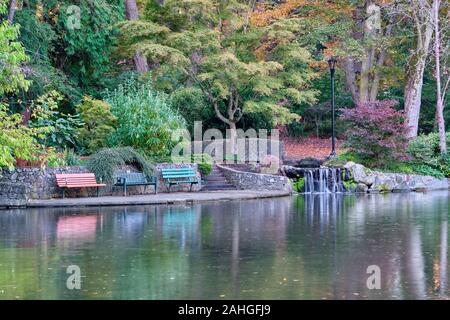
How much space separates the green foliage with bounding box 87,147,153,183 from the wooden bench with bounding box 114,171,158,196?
0.19 m

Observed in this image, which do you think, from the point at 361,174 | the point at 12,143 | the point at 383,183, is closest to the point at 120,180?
the point at 361,174

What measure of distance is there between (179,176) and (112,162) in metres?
2.78

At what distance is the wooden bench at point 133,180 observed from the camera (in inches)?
1162

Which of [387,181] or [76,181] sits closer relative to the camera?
[76,181]

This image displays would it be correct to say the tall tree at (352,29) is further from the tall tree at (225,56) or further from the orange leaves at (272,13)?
the tall tree at (225,56)

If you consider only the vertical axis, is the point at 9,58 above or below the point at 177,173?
above

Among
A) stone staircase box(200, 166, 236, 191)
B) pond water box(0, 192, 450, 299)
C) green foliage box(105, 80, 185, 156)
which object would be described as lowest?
pond water box(0, 192, 450, 299)

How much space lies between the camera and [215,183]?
3334 centimetres

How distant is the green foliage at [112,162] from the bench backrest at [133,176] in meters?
0.20

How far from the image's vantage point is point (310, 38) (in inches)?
1697

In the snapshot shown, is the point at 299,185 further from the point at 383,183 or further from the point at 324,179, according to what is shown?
the point at 383,183

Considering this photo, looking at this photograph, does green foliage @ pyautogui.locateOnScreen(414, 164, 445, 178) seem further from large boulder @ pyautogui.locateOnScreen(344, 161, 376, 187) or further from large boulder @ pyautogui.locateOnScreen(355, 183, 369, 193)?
large boulder @ pyautogui.locateOnScreen(355, 183, 369, 193)

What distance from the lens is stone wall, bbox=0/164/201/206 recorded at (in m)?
27.2

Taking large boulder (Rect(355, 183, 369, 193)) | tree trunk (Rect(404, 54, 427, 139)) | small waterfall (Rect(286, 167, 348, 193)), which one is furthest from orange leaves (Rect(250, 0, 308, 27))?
large boulder (Rect(355, 183, 369, 193))
